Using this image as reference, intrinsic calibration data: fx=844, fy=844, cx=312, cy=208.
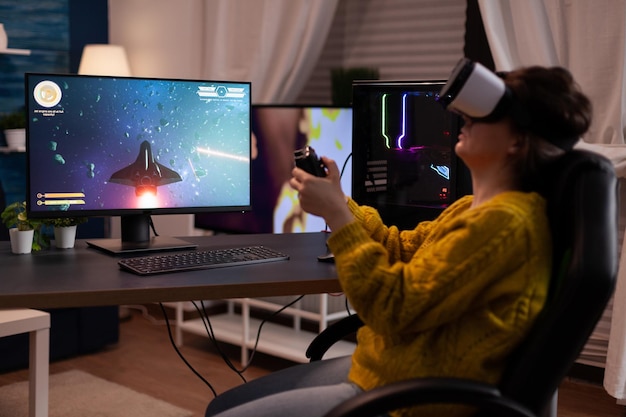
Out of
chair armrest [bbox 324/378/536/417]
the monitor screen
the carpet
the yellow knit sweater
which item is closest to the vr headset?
the yellow knit sweater

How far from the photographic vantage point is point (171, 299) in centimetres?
176

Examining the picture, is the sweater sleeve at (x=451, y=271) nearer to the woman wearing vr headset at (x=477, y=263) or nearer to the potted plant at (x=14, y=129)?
the woman wearing vr headset at (x=477, y=263)

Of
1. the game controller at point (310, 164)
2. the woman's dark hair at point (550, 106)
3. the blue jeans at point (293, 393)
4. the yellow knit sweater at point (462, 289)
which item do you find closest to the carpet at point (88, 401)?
the blue jeans at point (293, 393)

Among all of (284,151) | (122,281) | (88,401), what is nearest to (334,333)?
(122,281)

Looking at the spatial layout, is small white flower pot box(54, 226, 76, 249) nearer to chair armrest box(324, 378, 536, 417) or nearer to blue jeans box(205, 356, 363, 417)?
blue jeans box(205, 356, 363, 417)

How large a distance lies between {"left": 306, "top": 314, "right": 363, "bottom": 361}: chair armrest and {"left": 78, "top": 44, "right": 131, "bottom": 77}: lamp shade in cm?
248

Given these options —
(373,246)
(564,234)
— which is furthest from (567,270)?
(373,246)

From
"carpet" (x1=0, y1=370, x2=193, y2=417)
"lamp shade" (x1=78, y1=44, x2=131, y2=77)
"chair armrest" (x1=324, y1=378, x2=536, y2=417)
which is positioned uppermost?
"lamp shade" (x1=78, y1=44, x2=131, y2=77)

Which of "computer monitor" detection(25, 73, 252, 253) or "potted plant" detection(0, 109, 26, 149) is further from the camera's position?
"potted plant" detection(0, 109, 26, 149)

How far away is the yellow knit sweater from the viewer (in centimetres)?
141

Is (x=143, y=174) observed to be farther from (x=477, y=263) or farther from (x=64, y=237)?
(x=477, y=263)

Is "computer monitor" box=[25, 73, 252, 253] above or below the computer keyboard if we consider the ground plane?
above

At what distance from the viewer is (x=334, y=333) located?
6.37ft

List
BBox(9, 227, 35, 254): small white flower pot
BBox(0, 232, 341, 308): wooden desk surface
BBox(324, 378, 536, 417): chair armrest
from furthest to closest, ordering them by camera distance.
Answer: BBox(9, 227, 35, 254): small white flower pot < BBox(0, 232, 341, 308): wooden desk surface < BBox(324, 378, 536, 417): chair armrest
